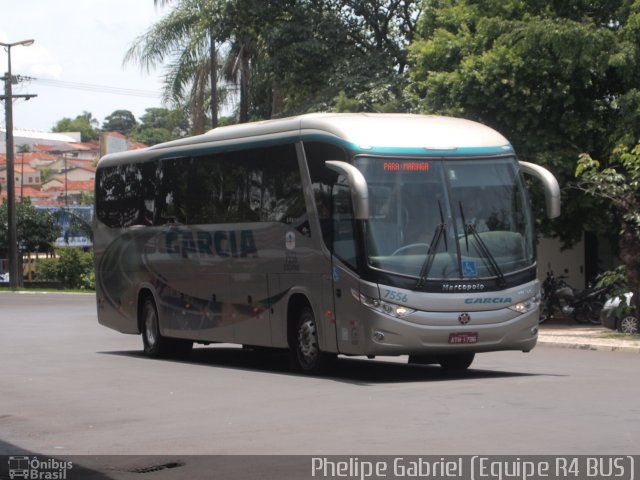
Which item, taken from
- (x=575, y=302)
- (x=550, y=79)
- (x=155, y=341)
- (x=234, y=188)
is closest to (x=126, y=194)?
(x=155, y=341)

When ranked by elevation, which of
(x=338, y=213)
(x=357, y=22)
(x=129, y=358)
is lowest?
(x=129, y=358)

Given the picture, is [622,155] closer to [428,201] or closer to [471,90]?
[471,90]

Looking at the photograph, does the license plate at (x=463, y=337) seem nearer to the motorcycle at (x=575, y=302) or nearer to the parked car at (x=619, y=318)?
the parked car at (x=619, y=318)

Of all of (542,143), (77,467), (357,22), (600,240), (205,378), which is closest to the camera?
(77,467)

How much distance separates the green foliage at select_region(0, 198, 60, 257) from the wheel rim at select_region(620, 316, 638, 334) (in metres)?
49.8

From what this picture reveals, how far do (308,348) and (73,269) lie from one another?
153 feet

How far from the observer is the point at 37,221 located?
70062 millimetres

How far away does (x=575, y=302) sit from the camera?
28.9 meters

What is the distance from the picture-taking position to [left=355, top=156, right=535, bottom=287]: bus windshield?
15.8 meters

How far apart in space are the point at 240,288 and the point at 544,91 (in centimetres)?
1171

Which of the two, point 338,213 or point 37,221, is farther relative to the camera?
point 37,221

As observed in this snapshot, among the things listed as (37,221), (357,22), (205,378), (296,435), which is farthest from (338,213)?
(37,221)

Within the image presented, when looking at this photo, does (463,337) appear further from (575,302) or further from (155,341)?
(575,302)

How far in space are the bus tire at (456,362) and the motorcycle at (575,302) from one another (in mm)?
11351
